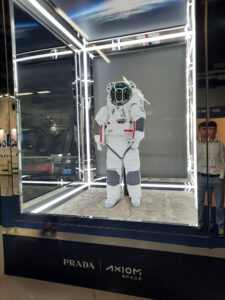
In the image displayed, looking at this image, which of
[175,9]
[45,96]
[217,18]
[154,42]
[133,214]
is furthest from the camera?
[45,96]

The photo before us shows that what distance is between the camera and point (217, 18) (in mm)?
1169

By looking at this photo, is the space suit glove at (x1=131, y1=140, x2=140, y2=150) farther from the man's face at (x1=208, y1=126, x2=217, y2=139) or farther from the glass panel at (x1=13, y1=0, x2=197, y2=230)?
the man's face at (x1=208, y1=126, x2=217, y2=139)

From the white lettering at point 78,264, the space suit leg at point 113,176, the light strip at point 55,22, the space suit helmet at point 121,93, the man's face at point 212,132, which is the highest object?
the light strip at point 55,22

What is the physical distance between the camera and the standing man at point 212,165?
120 centimetres

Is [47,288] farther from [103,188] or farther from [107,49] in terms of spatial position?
[107,49]

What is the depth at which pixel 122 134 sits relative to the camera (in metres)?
2.17

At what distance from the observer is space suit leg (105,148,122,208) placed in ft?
7.04

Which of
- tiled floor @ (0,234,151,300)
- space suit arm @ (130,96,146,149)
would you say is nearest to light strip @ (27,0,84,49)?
space suit arm @ (130,96,146,149)

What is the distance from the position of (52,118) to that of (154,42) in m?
1.37

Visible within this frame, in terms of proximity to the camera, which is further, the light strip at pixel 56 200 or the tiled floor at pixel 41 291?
the light strip at pixel 56 200

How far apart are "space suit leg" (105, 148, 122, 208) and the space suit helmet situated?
1.50 feet

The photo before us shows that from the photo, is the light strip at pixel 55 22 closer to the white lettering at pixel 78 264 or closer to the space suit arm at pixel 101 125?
the space suit arm at pixel 101 125

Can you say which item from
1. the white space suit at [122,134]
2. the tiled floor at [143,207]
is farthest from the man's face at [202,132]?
the white space suit at [122,134]

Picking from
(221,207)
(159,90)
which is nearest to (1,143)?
(221,207)
